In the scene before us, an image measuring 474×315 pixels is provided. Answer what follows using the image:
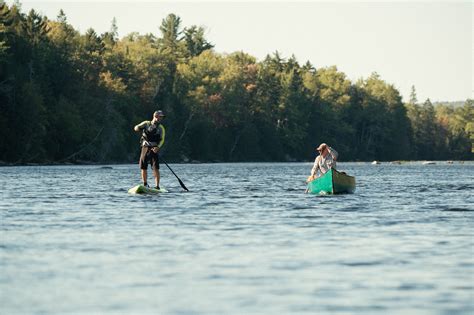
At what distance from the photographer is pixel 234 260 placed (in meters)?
14.5

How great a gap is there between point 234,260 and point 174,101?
11707cm

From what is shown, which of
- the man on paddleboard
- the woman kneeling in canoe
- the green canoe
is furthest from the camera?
the green canoe

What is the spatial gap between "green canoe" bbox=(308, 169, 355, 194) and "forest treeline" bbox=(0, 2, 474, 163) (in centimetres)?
5592

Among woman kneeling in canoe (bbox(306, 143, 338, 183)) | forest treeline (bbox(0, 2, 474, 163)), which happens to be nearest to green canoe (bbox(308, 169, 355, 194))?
woman kneeling in canoe (bbox(306, 143, 338, 183))

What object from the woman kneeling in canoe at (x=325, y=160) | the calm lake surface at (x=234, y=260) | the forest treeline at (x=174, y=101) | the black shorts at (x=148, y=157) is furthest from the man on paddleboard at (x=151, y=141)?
the forest treeline at (x=174, y=101)

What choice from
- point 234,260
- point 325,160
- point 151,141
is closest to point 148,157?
point 151,141

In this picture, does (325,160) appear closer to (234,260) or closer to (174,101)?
(234,260)

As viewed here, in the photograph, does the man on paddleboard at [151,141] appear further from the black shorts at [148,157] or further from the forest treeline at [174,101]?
the forest treeline at [174,101]

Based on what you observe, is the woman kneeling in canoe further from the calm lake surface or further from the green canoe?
the calm lake surface

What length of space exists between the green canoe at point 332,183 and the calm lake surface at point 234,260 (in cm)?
758

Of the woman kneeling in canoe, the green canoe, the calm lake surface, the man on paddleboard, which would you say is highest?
the man on paddleboard

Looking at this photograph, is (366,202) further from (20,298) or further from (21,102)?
(21,102)

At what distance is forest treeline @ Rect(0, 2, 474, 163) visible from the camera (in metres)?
95.7

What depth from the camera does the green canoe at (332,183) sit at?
33.8 m
